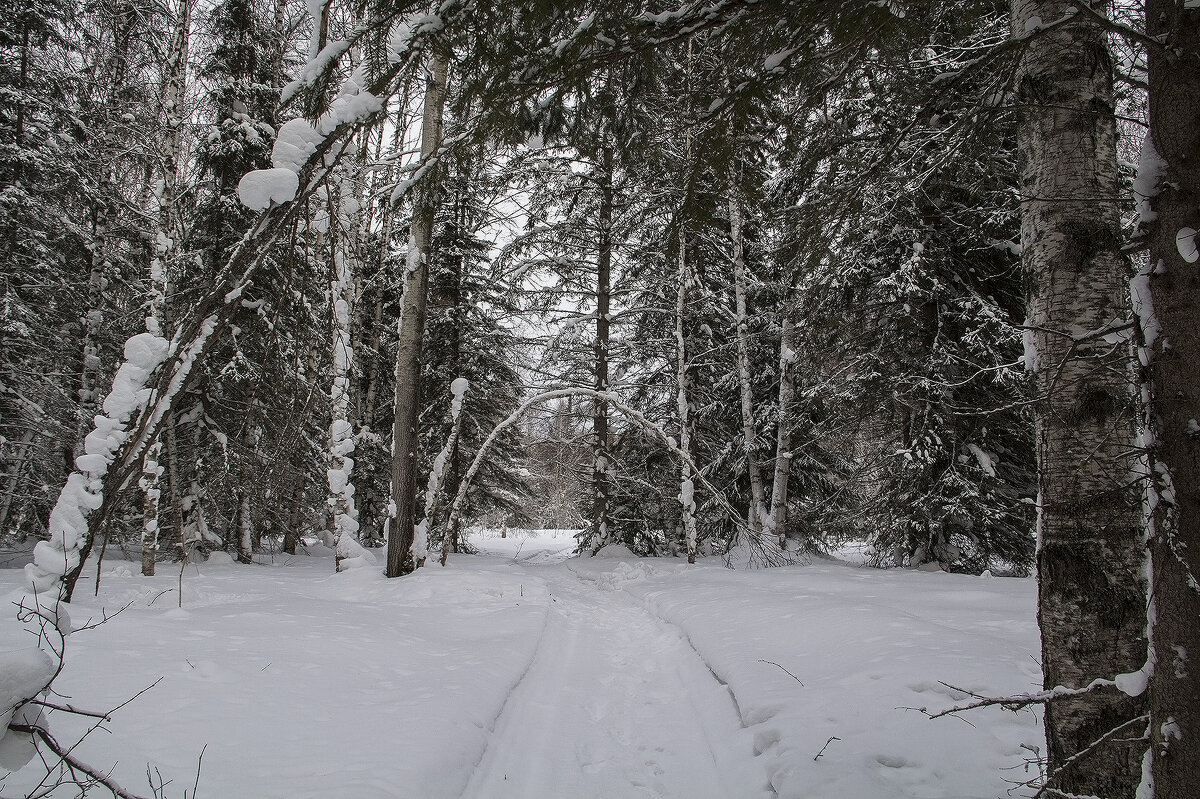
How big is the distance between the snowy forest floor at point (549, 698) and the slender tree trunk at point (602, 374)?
7613 millimetres

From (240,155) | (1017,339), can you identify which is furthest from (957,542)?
Result: (240,155)

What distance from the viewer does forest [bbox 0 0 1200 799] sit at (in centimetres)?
187

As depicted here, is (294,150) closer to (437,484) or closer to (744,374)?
(437,484)

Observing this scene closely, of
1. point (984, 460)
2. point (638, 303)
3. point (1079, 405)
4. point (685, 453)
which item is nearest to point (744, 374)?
point (685, 453)

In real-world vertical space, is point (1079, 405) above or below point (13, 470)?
above

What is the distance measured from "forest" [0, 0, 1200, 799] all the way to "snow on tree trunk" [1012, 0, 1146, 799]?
16 millimetres

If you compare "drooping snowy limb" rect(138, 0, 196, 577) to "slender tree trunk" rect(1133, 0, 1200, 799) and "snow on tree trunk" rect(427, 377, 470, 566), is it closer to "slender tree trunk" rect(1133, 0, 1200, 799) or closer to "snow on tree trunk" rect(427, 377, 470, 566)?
"snow on tree trunk" rect(427, 377, 470, 566)

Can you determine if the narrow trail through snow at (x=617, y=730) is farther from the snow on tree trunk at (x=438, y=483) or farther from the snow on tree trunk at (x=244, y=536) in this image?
the snow on tree trunk at (x=244, y=536)

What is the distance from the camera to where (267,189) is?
183cm

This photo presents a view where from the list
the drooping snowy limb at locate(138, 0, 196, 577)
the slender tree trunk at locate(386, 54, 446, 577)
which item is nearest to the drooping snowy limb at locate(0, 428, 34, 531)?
the drooping snowy limb at locate(138, 0, 196, 577)

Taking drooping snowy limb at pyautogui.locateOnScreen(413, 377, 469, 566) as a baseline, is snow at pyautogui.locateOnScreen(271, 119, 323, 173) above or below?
above

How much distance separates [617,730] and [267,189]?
399 centimetres

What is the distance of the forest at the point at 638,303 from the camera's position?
1.87 m

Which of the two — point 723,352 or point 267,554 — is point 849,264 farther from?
point 267,554
